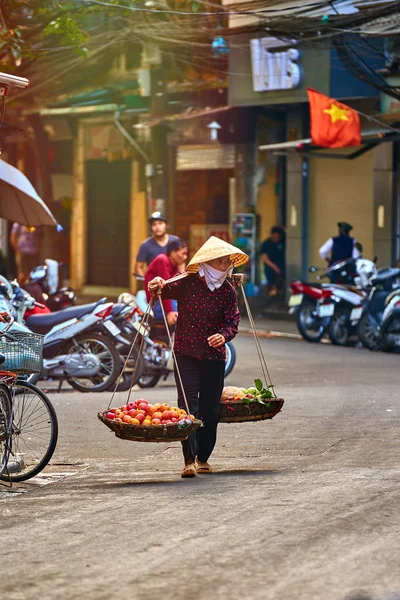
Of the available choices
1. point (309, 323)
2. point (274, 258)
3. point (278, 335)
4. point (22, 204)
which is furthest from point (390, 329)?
point (274, 258)

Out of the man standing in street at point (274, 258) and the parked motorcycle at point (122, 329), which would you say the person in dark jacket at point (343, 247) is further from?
the parked motorcycle at point (122, 329)

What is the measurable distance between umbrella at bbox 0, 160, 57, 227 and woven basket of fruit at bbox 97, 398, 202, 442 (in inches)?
307

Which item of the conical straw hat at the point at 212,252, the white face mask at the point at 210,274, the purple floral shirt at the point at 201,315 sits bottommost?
the purple floral shirt at the point at 201,315

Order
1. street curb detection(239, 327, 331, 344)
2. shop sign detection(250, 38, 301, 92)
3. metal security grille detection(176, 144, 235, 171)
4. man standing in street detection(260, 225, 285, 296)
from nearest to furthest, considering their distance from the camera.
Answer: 1. street curb detection(239, 327, 331, 344)
2. shop sign detection(250, 38, 301, 92)
3. man standing in street detection(260, 225, 285, 296)
4. metal security grille detection(176, 144, 235, 171)

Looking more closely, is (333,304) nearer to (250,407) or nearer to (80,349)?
(80,349)

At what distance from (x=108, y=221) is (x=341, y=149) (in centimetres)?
825

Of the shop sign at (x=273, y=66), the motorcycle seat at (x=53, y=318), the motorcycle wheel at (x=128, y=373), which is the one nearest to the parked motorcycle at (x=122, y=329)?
the motorcycle wheel at (x=128, y=373)

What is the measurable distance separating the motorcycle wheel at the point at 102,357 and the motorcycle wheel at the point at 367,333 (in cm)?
645

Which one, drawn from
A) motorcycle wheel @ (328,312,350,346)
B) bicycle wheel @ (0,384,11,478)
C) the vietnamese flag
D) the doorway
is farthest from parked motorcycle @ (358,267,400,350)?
the doorway

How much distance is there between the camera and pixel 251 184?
28.4 metres

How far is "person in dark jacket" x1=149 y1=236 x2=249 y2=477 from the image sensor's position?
9000 millimetres

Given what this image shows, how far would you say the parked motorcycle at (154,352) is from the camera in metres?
14.3

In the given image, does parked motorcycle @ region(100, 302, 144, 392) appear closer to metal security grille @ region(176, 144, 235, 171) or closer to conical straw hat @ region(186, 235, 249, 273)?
conical straw hat @ region(186, 235, 249, 273)

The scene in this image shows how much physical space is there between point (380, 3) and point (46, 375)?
36.7 feet
